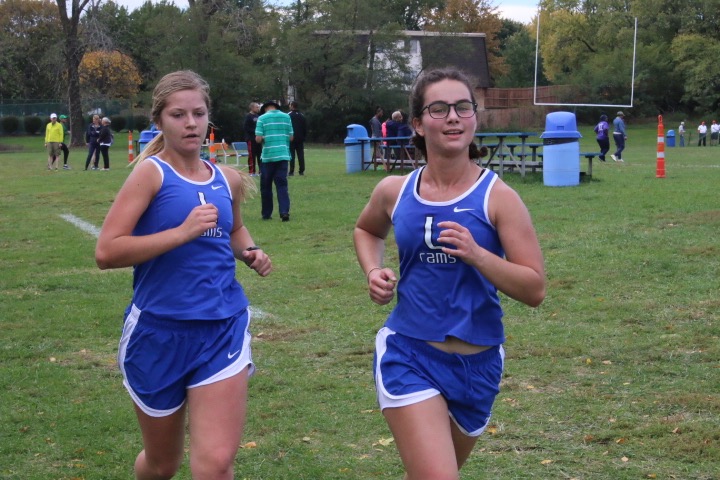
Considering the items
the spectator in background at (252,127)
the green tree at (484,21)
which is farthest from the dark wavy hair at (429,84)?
the green tree at (484,21)

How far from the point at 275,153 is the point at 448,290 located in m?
12.0

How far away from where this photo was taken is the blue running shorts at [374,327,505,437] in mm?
3484

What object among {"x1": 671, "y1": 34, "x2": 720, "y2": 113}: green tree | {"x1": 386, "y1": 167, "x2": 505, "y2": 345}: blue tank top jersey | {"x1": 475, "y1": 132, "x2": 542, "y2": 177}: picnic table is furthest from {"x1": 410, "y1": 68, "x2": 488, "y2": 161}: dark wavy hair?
{"x1": 671, "y1": 34, "x2": 720, "y2": 113}: green tree

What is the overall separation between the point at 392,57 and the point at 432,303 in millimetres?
56096

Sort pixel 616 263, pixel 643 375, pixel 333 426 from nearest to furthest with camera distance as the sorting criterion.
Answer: pixel 333 426 → pixel 643 375 → pixel 616 263

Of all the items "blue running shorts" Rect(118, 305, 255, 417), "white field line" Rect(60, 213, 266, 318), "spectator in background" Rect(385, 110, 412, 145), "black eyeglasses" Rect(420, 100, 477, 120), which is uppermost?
"black eyeglasses" Rect(420, 100, 477, 120)

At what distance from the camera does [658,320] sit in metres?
8.12

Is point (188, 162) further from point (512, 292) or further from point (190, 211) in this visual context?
point (512, 292)

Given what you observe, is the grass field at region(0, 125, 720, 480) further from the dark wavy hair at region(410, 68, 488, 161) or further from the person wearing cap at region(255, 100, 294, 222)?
the dark wavy hair at region(410, 68, 488, 161)

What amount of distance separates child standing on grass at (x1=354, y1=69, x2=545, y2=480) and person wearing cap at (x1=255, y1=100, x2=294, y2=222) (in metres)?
11.7

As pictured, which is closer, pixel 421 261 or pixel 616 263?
pixel 421 261

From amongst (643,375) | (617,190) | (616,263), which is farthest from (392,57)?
(643,375)

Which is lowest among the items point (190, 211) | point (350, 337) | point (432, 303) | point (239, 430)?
point (350, 337)

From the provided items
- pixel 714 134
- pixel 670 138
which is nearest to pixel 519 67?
pixel 714 134
